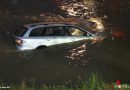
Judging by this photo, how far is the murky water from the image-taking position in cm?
1650

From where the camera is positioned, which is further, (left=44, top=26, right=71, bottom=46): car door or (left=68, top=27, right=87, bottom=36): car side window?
(left=68, top=27, right=87, bottom=36): car side window

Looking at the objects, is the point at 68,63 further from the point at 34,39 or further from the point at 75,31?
the point at 75,31

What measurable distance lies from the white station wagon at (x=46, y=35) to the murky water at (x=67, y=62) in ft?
1.00

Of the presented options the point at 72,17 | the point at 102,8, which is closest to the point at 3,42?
the point at 72,17

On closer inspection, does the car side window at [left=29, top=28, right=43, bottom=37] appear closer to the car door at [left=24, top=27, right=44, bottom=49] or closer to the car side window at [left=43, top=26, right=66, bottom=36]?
the car door at [left=24, top=27, right=44, bottom=49]

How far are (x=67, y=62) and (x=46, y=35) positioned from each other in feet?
7.96

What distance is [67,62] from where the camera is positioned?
19250 millimetres

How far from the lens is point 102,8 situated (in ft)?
105

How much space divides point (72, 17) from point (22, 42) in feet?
34.8

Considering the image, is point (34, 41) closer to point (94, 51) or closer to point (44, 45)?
point (44, 45)

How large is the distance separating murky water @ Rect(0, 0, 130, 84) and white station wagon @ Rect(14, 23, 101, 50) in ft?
1.00

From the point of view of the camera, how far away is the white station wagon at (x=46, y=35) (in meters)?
20.3

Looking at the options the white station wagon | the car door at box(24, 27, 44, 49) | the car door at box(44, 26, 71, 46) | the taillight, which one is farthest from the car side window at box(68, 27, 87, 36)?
the taillight

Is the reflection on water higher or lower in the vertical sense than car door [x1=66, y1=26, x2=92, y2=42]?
lower
